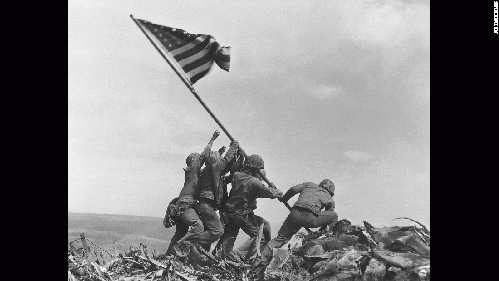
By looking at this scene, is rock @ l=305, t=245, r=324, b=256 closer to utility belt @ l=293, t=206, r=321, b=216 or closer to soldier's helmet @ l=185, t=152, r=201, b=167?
utility belt @ l=293, t=206, r=321, b=216

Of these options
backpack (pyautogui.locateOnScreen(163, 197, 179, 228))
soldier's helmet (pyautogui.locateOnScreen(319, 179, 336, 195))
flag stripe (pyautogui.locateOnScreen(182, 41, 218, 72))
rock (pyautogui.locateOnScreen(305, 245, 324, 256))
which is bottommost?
rock (pyautogui.locateOnScreen(305, 245, 324, 256))

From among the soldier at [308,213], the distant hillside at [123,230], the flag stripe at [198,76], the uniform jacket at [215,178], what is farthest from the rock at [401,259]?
the distant hillside at [123,230]

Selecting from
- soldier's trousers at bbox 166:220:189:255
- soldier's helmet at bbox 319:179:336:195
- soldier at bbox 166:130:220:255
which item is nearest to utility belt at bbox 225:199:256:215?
soldier at bbox 166:130:220:255

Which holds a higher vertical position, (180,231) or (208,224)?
(208,224)

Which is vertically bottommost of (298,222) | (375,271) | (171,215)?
(375,271)

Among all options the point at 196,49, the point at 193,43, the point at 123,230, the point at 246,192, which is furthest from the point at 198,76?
the point at 123,230

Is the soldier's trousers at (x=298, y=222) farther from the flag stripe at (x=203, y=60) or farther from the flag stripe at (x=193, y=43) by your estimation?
the flag stripe at (x=193, y=43)

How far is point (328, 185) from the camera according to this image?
930cm

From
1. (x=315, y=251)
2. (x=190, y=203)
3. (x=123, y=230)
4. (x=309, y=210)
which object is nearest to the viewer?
(x=315, y=251)

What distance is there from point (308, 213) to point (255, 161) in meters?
1.27

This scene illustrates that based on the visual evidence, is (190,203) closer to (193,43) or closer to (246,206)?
(246,206)

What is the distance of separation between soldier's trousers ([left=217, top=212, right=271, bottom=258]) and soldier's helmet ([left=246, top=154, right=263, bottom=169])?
83cm

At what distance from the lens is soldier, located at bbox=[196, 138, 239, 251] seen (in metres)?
8.90
